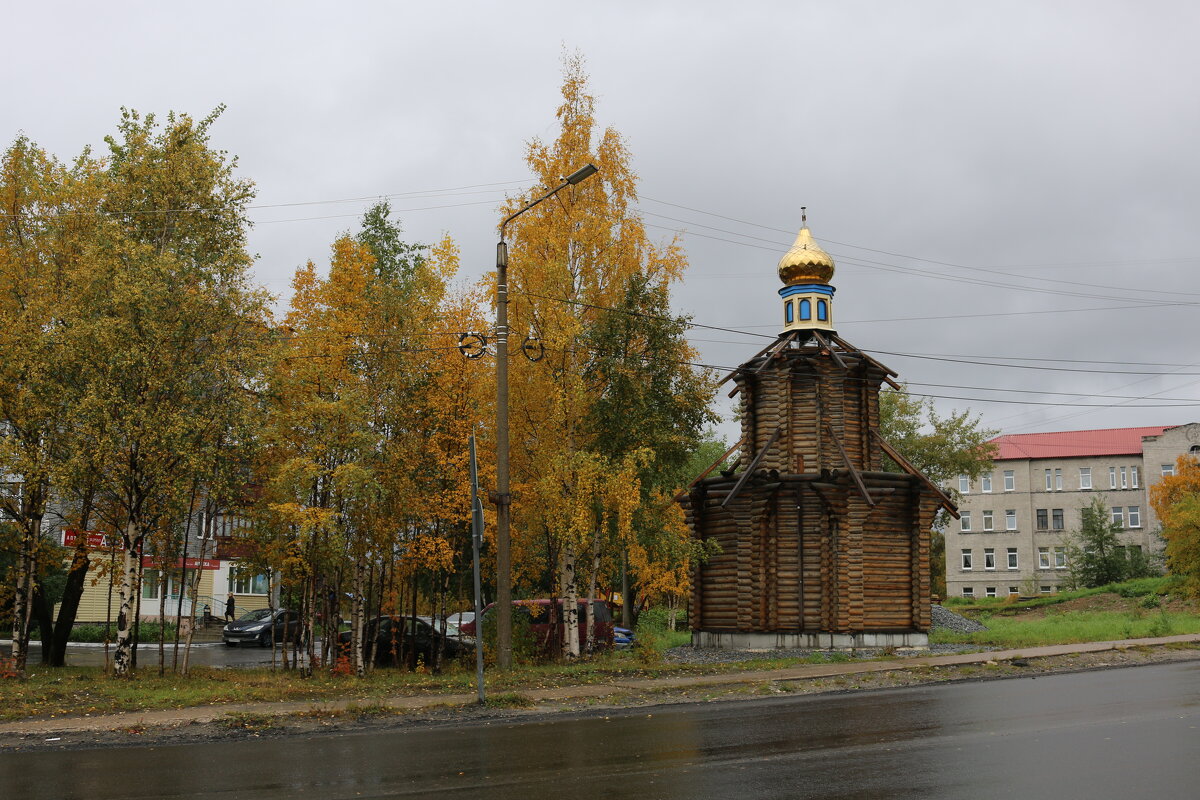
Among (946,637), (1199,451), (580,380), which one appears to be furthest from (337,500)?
(1199,451)

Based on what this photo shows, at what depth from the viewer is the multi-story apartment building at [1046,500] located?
7394cm

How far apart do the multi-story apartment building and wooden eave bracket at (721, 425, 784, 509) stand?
5101 cm

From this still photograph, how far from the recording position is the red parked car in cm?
2359

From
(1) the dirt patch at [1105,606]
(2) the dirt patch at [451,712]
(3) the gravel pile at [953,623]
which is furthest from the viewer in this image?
(1) the dirt patch at [1105,606]

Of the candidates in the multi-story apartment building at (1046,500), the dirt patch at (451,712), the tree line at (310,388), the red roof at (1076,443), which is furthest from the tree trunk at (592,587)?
the red roof at (1076,443)

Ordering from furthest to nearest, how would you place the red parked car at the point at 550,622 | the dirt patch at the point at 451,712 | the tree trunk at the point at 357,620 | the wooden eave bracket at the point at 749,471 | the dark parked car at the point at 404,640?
the wooden eave bracket at the point at 749,471 → the dark parked car at the point at 404,640 → the red parked car at the point at 550,622 → the tree trunk at the point at 357,620 → the dirt patch at the point at 451,712

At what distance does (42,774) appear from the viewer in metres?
10.0

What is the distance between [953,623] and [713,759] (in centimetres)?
2935

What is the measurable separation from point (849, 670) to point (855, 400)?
9.64 metres

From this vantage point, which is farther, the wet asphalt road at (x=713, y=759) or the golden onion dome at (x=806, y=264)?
the golden onion dome at (x=806, y=264)

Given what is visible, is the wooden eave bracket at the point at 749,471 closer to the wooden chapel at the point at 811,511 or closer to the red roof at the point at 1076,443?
the wooden chapel at the point at 811,511

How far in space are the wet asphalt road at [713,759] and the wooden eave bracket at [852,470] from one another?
11467 millimetres

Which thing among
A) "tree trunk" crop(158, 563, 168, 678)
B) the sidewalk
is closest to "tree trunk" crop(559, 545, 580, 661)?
the sidewalk

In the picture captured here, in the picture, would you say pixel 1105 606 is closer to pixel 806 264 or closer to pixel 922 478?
pixel 922 478
